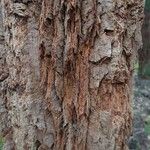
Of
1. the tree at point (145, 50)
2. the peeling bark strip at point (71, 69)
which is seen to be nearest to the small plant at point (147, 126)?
the tree at point (145, 50)

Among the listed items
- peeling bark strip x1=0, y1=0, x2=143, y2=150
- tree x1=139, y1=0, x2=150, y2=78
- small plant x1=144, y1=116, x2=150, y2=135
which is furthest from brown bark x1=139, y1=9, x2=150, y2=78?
peeling bark strip x1=0, y1=0, x2=143, y2=150

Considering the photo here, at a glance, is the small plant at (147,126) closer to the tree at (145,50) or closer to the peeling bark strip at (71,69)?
the tree at (145,50)

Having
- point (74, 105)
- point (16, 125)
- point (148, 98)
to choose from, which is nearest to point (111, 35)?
point (74, 105)

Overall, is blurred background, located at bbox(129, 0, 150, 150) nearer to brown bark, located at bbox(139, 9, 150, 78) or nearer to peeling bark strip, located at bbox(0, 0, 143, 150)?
brown bark, located at bbox(139, 9, 150, 78)

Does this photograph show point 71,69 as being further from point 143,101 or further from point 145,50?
point 145,50

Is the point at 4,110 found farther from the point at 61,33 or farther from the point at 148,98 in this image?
A: the point at 148,98
